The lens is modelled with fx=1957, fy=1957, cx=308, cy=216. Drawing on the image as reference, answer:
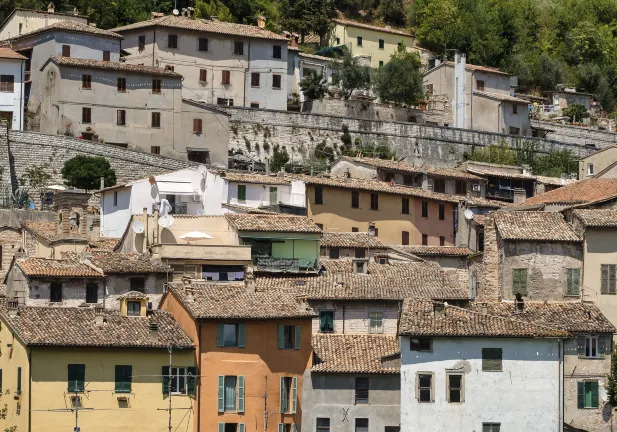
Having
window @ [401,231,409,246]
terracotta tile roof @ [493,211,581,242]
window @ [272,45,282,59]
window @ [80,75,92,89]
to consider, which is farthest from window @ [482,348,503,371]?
window @ [272,45,282,59]

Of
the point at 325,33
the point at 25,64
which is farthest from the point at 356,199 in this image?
the point at 325,33

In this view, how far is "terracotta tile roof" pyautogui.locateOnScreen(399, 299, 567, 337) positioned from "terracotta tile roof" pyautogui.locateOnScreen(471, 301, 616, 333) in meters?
1.60

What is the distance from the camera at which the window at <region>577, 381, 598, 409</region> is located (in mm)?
62562

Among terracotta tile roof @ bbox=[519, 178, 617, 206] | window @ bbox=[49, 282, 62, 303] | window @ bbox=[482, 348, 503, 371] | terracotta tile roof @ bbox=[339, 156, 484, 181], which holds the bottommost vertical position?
window @ bbox=[482, 348, 503, 371]

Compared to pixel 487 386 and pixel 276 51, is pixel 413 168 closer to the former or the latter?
pixel 276 51

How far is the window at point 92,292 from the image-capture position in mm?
67000

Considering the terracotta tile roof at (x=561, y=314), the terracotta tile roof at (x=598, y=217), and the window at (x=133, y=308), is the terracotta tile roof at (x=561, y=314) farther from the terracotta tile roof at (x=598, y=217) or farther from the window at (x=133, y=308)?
the window at (x=133, y=308)

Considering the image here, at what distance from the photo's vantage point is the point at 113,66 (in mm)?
99812

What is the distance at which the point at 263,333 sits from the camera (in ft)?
205

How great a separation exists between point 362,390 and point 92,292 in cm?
1064

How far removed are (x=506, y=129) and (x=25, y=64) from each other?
30.7 m

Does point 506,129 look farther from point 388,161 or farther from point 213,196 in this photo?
point 213,196

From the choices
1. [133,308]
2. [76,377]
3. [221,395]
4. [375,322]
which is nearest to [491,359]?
[375,322]

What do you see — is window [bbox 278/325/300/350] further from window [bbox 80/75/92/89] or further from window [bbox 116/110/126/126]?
window [bbox 116/110/126/126]
